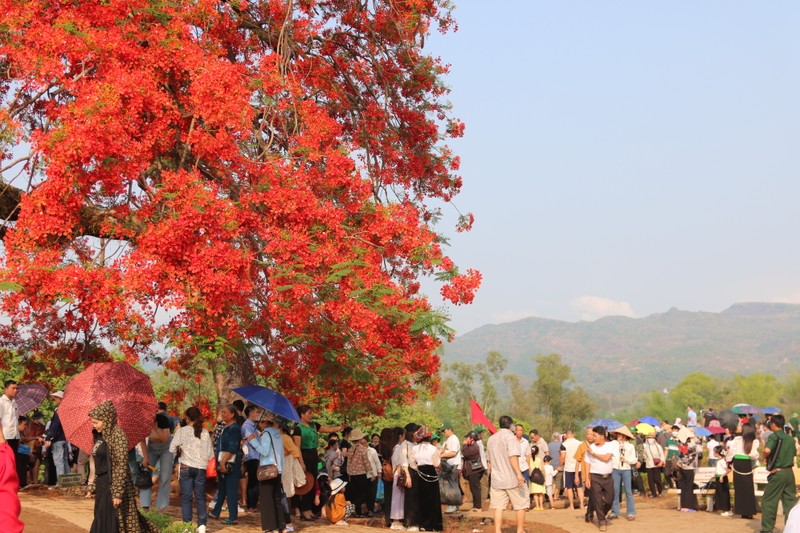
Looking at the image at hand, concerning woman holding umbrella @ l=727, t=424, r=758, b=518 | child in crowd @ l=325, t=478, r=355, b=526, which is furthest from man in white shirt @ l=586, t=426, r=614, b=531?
child in crowd @ l=325, t=478, r=355, b=526

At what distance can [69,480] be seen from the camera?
1555 centimetres

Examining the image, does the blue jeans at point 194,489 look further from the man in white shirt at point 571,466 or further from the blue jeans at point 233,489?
the man in white shirt at point 571,466

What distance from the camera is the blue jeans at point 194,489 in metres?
12.0

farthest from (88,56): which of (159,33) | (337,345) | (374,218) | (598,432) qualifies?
(598,432)

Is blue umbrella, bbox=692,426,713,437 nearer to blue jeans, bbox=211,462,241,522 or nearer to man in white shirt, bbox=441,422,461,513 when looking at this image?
man in white shirt, bbox=441,422,461,513

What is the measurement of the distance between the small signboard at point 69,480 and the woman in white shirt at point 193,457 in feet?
13.4

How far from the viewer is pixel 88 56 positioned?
12.8m

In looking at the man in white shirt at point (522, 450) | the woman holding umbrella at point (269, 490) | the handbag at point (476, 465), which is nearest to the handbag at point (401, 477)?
the woman holding umbrella at point (269, 490)

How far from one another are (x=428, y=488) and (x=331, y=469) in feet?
6.86

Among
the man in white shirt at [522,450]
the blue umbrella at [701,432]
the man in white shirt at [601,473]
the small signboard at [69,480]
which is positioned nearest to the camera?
the man in white shirt at [601,473]

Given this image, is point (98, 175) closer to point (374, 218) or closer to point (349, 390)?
point (374, 218)

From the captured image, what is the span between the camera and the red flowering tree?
469 inches

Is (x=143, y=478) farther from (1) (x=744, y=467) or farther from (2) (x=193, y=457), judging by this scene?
(1) (x=744, y=467)

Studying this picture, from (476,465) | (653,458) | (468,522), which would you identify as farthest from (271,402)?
(653,458)
